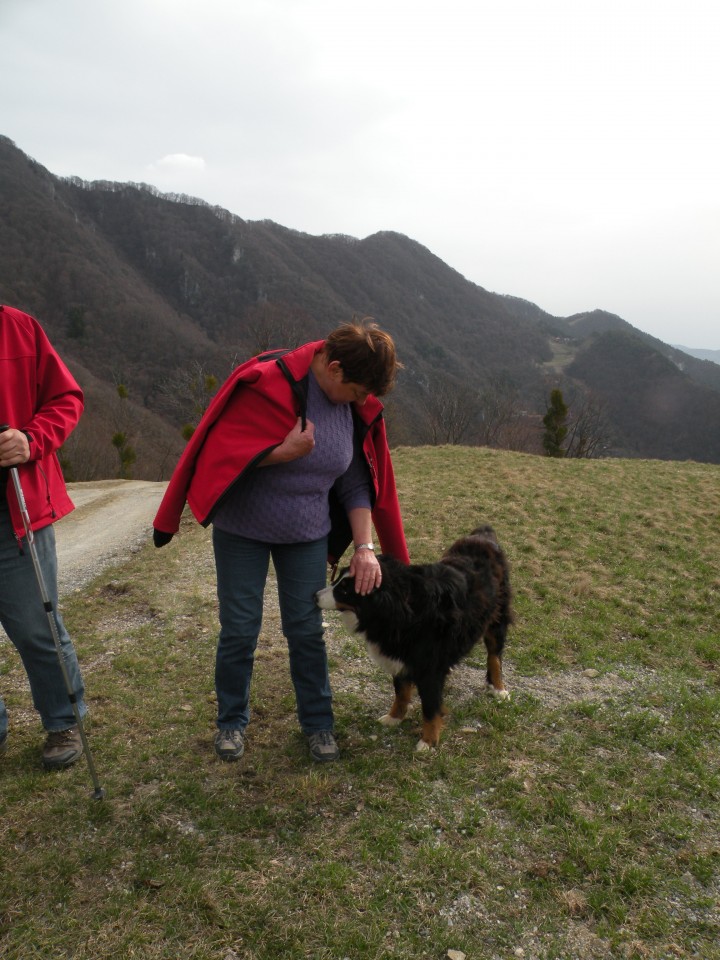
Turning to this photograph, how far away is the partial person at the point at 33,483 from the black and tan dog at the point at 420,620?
1.35m

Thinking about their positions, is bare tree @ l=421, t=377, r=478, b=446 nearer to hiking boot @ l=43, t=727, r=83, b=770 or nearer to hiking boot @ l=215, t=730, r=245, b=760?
hiking boot @ l=215, t=730, r=245, b=760

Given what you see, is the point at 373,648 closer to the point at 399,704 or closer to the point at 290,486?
the point at 399,704

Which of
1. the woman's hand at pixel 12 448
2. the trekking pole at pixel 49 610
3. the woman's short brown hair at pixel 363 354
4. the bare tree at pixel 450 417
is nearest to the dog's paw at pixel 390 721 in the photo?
the trekking pole at pixel 49 610

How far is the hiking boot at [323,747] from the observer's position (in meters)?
3.07

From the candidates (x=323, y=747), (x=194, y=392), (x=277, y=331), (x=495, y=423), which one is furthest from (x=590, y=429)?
(x=323, y=747)

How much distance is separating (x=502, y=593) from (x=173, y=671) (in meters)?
2.50

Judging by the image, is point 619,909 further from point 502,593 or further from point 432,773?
point 502,593

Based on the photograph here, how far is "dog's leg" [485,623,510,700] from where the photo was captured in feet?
12.7

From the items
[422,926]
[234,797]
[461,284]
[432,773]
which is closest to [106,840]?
A: [234,797]

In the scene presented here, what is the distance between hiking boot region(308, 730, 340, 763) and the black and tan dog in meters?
0.48

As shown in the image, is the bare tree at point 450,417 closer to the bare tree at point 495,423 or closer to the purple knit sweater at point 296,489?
the bare tree at point 495,423

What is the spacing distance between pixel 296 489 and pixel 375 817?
1608 millimetres

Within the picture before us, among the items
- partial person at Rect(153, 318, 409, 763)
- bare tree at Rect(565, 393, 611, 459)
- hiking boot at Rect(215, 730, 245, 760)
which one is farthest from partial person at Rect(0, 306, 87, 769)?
bare tree at Rect(565, 393, 611, 459)

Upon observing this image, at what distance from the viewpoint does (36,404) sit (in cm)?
273
